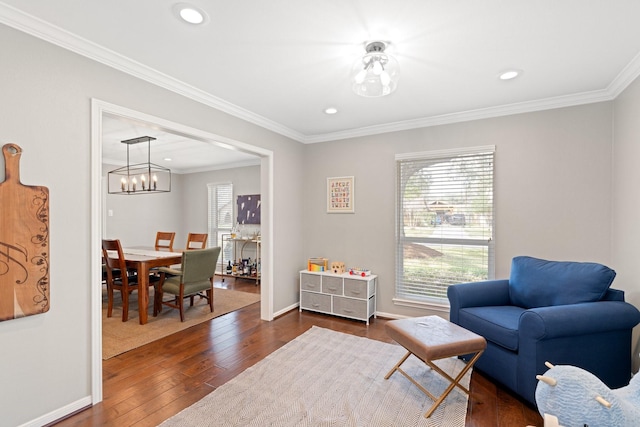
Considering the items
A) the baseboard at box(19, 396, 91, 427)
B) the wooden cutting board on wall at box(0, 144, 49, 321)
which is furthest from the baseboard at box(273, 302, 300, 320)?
the wooden cutting board on wall at box(0, 144, 49, 321)

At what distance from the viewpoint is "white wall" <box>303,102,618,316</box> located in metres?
2.81

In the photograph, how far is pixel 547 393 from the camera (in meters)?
1.02

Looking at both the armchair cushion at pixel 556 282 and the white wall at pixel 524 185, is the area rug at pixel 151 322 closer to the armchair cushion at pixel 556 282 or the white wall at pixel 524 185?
the white wall at pixel 524 185

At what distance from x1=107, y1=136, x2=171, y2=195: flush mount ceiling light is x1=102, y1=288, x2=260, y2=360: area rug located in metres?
1.77

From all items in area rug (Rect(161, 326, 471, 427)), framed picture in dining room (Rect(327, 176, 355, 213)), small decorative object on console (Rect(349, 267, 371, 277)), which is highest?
framed picture in dining room (Rect(327, 176, 355, 213))

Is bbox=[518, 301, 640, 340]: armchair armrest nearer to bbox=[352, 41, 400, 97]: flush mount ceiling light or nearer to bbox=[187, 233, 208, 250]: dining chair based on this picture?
bbox=[352, 41, 400, 97]: flush mount ceiling light

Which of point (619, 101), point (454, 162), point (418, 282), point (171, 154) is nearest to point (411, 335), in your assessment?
point (418, 282)

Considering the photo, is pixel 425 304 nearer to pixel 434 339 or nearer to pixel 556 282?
pixel 556 282

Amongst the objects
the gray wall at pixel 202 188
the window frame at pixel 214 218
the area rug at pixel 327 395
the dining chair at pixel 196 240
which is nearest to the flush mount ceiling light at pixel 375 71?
the area rug at pixel 327 395

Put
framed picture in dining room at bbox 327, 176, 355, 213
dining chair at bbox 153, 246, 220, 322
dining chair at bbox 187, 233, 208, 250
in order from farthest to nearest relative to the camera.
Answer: dining chair at bbox 187, 233, 208, 250 < framed picture in dining room at bbox 327, 176, 355, 213 < dining chair at bbox 153, 246, 220, 322

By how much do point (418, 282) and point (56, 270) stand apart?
3.37 meters

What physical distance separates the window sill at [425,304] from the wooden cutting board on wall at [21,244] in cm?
328

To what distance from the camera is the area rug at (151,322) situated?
10.1ft

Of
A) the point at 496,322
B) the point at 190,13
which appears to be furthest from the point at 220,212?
the point at 496,322
